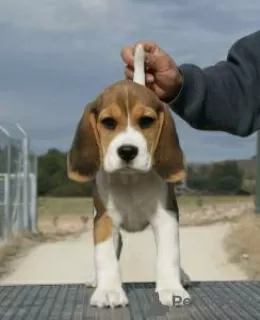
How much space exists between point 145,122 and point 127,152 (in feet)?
0.26

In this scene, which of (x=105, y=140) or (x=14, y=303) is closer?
(x=105, y=140)

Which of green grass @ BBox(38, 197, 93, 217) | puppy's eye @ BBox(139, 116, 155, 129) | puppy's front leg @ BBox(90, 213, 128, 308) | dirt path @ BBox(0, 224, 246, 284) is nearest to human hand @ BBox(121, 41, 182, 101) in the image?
puppy's eye @ BBox(139, 116, 155, 129)

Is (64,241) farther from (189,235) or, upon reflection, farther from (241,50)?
(241,50)

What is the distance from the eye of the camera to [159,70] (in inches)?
61.2

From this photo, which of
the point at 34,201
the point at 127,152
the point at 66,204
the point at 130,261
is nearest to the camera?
the point at 127,152

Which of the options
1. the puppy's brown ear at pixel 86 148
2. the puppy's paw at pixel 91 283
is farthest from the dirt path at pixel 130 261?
the puppy's brown ear at pixel 86 148

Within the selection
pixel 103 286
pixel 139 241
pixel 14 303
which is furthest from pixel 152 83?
pixel 139 241

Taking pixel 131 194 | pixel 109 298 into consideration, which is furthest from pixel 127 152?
pixel 109 298

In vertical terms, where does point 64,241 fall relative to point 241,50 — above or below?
below

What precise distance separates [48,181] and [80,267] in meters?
1.64

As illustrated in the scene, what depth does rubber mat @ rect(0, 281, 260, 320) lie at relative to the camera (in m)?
1.44

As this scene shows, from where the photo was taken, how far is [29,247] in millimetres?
8242

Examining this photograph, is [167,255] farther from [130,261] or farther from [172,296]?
[130,261]

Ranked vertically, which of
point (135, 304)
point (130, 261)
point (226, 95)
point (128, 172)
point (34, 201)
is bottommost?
point (130, 261)
